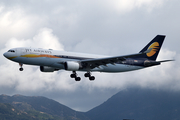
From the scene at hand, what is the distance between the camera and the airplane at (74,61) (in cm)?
5256

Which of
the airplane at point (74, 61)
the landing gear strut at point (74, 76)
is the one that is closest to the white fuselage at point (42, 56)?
the airplane at point (74, 61)

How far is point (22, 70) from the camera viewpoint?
2067 inches

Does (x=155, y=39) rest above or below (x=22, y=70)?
above

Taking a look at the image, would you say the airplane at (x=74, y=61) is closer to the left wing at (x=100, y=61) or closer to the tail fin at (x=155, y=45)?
the left wing at (x=100, y=61)

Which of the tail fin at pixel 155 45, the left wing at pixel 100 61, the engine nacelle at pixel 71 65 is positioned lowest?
the engine nacelle at pixel 71 65

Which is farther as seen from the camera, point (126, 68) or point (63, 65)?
point (126, 68)

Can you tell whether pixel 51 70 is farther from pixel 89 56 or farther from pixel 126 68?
pixel 126 68

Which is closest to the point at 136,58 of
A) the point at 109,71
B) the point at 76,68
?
the point at 109,71

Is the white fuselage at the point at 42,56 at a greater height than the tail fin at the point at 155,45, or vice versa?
the tail fin at the point at 155,45

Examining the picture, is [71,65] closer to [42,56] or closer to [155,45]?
[42,56]

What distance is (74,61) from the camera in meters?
56.2

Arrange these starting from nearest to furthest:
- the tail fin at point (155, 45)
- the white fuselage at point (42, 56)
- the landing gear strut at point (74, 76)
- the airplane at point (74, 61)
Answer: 1. the white fuselage at point (42, 56)
2. the airplane at point (74, 61)
3. the landing gear strut at point (74, 76)
4. the tail fin at point (155, 45)

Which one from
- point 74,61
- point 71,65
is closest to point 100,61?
point 74,61

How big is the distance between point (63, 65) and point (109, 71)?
40.2 feet
